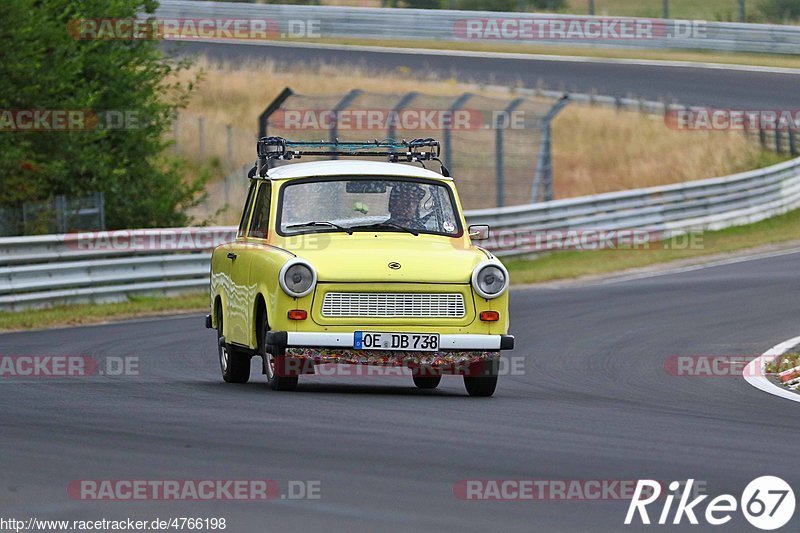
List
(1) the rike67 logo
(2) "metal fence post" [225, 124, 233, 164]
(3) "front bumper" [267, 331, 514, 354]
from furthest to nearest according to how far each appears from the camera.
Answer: (2) "metal fence post" [225, 124, 233, 164], (3) "front bumper" [267, 331, 514, 354], (1) the rike67 logo

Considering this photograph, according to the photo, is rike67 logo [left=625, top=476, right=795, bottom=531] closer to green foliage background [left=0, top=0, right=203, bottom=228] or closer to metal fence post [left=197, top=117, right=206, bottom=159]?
green foliage background [left=0, top=0, right=203, bottom=228]

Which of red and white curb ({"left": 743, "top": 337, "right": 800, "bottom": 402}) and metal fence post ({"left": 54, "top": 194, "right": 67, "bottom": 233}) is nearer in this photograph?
red and white curb ({"left": 743, "top": 337, "right": 800, "bottom": 402})

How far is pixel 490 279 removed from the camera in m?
11.2

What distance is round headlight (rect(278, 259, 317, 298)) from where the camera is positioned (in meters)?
11.0

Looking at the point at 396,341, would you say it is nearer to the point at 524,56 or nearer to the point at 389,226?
the point at 389,226

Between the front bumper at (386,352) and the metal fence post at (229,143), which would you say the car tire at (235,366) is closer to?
the front bumper at (386,352)

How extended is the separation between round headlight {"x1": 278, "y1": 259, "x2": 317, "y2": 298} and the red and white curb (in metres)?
3.69

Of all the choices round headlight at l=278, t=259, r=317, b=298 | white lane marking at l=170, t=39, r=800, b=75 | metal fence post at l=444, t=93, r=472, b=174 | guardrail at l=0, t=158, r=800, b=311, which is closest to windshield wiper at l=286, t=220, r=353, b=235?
round headlight at l=278, t=259, r=317, b=298

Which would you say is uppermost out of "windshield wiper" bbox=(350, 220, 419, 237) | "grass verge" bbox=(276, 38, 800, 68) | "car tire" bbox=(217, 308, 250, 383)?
"grass verge" bbox=(276, 38, 800, 68)

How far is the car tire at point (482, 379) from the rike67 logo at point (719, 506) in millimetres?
4026

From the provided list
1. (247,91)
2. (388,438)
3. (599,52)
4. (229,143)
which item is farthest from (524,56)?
(388,438)

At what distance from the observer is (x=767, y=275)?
2328 cm

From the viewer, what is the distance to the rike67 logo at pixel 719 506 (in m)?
6.62

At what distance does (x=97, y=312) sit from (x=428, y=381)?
8250 mm
